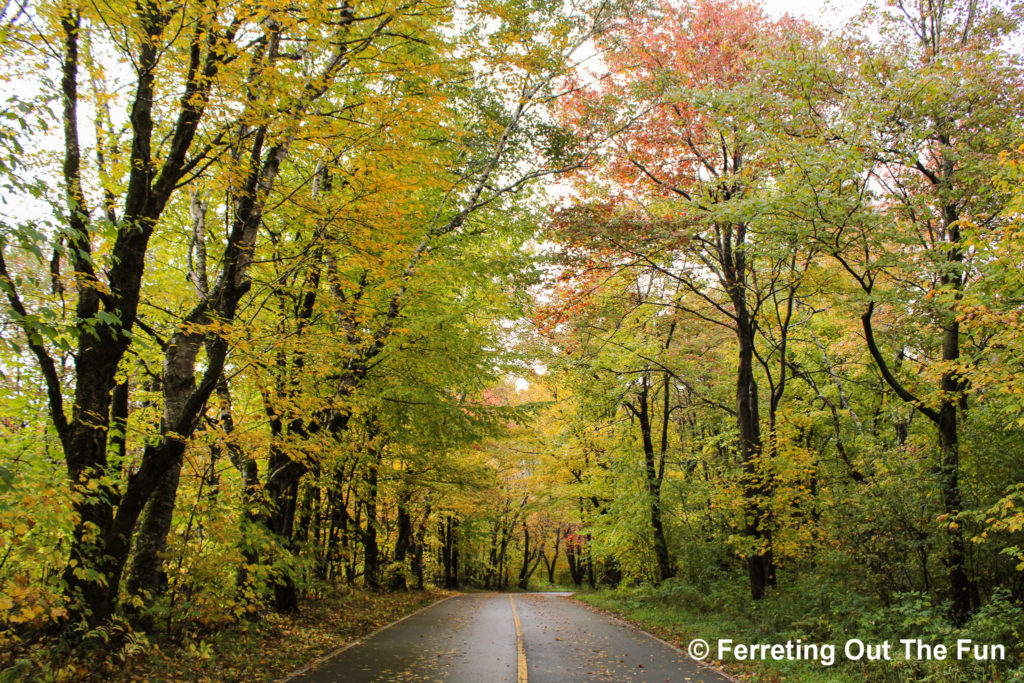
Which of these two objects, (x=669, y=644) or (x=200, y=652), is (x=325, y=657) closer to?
(x=200, y=652)

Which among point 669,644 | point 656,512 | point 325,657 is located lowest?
point 669,644

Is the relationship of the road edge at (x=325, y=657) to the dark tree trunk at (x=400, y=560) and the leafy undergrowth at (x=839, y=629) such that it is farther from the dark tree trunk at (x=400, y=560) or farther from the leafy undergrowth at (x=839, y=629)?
the dark tree trunk at (x=400, y=560)

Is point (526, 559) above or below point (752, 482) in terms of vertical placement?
below

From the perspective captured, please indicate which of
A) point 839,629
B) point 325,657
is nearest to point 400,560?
point 325,657

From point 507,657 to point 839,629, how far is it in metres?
5.26

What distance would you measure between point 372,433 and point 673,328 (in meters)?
10.6

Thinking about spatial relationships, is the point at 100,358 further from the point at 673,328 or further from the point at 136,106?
the point at 673,328

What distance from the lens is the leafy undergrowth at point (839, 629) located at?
6773 mm

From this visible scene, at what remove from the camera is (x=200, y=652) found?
293 inches

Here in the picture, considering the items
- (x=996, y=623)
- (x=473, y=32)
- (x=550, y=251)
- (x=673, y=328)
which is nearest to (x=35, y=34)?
(x=473, y=32)

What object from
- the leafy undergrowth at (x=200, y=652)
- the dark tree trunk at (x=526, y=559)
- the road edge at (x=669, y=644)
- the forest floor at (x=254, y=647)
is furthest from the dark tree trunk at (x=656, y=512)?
the dark tree trunk at (x=526, y=559)

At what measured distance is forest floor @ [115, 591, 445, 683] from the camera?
6.82 m

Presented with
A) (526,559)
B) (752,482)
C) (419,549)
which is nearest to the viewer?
(752,482)

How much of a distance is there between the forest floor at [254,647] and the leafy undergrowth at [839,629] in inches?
261
